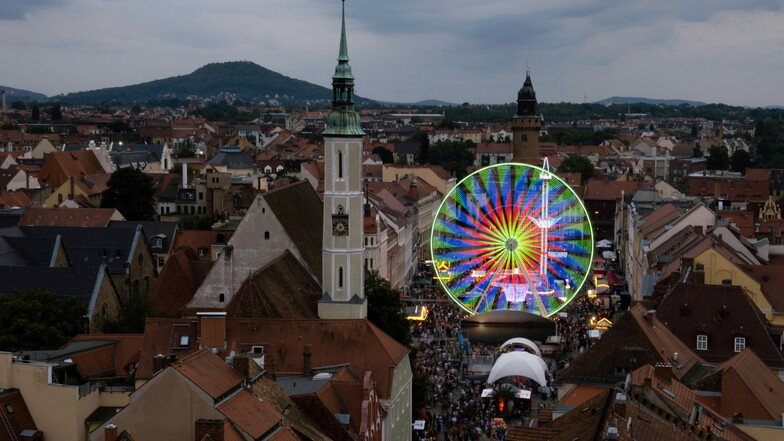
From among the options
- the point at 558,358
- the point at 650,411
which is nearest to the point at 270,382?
the point at 650,411

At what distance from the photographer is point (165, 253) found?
84.1 m

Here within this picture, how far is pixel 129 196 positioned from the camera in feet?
352

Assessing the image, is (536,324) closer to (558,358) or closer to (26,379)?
(558,358)

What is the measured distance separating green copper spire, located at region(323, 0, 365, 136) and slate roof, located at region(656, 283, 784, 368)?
17.9 metres

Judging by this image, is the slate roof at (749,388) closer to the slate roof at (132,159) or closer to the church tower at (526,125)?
the church tower at (526,125)

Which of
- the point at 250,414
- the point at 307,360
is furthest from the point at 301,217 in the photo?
the point at 250,414

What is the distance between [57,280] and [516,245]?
30017 millimetres

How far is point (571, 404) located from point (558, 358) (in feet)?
87.1

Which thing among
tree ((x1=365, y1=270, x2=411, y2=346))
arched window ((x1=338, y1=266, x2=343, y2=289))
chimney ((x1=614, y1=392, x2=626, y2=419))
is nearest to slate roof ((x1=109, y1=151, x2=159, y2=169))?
tree ((x1=365, y1=270, x2=411, y2=346))

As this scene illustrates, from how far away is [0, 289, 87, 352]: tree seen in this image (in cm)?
5156

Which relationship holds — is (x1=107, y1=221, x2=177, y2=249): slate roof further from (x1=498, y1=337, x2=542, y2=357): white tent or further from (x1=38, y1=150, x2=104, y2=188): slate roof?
(x1=38, y1=150, x2=104, y2=188): slate roof

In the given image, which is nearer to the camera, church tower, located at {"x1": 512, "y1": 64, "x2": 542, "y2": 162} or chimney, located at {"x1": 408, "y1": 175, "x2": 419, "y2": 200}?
chimney, located at {"x1": 408, "y1": 175, "x2": 419, "y2": 200}

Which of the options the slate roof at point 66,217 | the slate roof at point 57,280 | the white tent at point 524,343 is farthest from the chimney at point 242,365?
the slate roof at point 66,217

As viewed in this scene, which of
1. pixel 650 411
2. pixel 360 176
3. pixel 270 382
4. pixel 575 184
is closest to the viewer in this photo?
pixel 650 411
